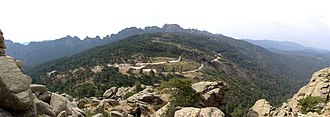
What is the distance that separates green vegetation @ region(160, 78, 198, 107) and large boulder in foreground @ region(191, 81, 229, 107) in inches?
84.5

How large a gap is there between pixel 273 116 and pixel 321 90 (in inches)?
1733

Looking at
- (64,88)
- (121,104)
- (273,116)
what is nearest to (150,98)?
(121,104)

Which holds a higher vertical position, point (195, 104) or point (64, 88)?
point (195, 104)

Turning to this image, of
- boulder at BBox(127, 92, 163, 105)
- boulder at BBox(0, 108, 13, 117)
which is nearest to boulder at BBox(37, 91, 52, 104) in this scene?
boulder at BBox(0, 108, 13, 117)

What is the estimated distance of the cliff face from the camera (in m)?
67.1

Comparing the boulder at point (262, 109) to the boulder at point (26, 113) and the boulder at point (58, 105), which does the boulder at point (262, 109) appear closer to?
the boulder at point (58, 105)

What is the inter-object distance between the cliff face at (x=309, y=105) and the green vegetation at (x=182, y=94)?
11.8 metres

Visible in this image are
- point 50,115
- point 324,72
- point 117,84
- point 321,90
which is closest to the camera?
point 50,115

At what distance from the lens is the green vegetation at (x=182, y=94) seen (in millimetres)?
67938

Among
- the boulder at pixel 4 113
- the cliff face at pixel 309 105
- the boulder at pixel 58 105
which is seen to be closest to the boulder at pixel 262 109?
the cliff face at pixel 309 105

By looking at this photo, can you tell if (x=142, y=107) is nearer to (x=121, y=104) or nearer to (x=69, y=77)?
(x=121, y=104)

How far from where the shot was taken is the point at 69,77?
183875mm

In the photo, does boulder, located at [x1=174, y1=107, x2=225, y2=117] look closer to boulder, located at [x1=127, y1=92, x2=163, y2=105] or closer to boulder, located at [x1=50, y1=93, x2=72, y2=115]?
boulder, located at [x1=50, y1=93, x2=72, y2=115]

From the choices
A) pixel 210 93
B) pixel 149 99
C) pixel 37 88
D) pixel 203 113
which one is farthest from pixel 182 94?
pixel 37 88
